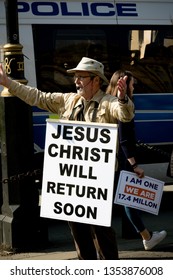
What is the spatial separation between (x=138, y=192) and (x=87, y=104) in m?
1.82

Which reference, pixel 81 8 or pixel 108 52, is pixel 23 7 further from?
pixel 108 52

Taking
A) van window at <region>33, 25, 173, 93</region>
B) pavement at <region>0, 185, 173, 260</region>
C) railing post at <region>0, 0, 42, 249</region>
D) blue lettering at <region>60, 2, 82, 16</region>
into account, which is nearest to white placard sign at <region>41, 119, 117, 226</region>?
pavement at <region>0, 185, 173, 260</region>

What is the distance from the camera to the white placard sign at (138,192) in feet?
26.3

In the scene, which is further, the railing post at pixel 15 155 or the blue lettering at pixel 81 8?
the blue lettering at pixel 81 8

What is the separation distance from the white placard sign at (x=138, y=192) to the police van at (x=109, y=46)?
10.9ft

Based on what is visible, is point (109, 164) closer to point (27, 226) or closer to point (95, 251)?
point (95, 251)

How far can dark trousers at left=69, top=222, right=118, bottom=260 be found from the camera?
649cm

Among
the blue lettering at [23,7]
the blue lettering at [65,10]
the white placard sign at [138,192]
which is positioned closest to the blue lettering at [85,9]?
the blue lettering at [65,10]

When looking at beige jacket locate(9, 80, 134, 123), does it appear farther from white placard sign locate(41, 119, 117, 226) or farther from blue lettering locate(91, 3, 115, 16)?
blue lettering locate(91, 3, 115, 16)

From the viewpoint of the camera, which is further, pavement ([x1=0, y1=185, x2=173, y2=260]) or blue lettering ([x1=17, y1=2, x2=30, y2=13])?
blue lettering ([x1=17, y1=2, x2=30, y2=13])

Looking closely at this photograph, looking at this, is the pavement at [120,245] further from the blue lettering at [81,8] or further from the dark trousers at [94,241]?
the blue lettering at [81,8]

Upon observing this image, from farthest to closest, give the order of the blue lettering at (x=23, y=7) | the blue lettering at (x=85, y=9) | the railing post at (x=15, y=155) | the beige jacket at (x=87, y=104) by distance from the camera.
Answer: the blue lettering at (x=85, y=9)
the blue lettering at (x=23, y=7)
the railing post at (x=15, y=155)
the beige jacket at (x=87, y=104)

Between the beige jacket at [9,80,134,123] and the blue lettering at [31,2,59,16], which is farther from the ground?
the blue lettering at [31,2,59,16]

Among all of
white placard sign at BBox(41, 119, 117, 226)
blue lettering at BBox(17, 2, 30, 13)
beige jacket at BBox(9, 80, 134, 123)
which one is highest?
blue lettering at BBox(17, 2, 30, 13)
